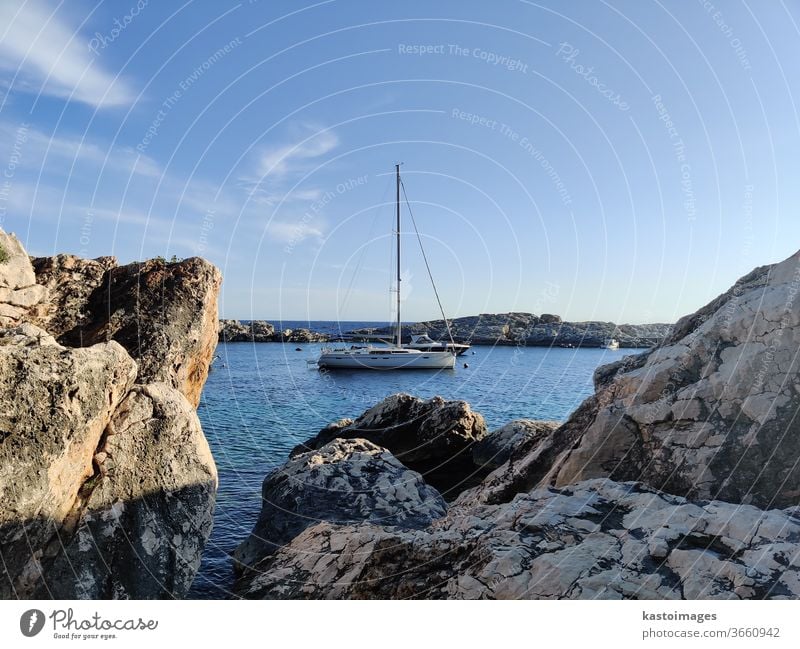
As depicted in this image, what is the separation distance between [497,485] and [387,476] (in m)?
3.24

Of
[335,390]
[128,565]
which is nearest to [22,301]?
[128,565]

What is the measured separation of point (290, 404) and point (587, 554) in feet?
105

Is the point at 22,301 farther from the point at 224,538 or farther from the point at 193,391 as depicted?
the point at 224,538

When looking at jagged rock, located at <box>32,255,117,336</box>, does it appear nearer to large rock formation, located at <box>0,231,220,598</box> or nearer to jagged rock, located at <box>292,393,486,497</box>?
large rock formation, located at <box>0,231,220,598</box>

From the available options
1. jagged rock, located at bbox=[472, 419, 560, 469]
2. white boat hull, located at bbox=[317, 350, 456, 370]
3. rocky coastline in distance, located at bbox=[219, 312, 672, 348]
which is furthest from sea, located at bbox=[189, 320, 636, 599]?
rocky coastline in distance, located at bbox=[219, 312, 672, 348]

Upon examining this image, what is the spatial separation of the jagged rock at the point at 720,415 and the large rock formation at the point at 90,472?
5.75 metres

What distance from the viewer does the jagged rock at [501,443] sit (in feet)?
63.9

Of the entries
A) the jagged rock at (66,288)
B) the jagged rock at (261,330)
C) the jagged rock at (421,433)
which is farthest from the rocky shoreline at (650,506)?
the jagged rock at (261,330)

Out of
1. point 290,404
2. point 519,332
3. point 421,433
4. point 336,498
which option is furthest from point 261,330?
→ point 336,498

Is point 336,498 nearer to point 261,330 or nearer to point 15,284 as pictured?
point 15,284

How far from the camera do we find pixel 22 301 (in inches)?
307

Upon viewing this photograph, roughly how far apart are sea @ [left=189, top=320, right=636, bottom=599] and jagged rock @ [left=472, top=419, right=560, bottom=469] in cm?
747

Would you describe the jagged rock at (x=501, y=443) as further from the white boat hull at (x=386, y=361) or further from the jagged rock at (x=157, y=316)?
the white boat hull at (x=386, y=361)

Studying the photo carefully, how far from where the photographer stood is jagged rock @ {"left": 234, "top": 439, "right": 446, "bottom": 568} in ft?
36.1
